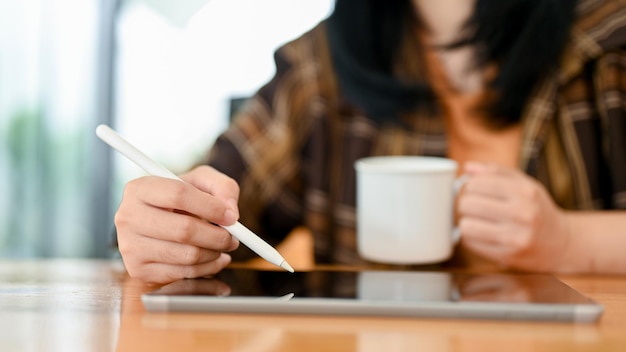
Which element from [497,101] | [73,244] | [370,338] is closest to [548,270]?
[497,101]

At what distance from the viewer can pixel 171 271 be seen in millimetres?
645

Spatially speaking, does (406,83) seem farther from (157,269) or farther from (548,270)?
(157,269)

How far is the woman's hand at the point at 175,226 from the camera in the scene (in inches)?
24.3

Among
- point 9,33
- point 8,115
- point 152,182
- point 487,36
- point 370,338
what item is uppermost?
point 9,33

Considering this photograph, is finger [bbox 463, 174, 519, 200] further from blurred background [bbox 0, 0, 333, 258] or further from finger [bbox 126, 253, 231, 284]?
blurred background [bbox 0, 0, 333, 258]

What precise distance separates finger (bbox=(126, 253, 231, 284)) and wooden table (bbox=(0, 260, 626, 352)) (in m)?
0.07

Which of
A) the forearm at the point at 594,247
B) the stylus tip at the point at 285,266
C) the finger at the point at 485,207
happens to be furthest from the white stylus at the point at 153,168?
the forearm at the point at 594,247

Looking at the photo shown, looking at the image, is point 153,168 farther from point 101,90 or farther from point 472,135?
point 101,90

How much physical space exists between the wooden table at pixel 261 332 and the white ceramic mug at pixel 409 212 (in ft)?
0.76

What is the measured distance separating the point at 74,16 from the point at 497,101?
2175mm

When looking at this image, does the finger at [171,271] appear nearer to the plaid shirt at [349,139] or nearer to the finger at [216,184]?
the finger at [216,184]

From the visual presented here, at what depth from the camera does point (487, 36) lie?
41.9 inches

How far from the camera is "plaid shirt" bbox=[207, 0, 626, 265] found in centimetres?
100

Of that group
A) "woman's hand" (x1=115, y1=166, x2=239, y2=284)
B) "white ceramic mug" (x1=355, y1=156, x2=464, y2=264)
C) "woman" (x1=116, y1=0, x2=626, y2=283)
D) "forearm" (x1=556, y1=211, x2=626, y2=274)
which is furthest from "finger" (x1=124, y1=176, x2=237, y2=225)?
"forearm" (x1=556, y1=211, x2=626, y2=274)
